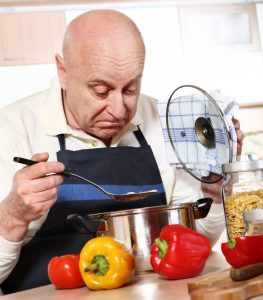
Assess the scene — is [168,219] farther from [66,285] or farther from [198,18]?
[198,18]

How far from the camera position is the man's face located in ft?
6.25

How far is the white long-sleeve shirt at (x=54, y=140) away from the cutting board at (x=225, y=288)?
0.78m

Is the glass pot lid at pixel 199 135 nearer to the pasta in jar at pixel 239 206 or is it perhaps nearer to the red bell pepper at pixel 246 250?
the pasta in jar at pixel 239 206

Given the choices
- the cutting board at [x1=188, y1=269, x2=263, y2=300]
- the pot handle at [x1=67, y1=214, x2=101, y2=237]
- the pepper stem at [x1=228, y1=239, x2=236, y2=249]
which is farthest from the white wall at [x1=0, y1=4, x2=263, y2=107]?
the cutting board at [x1=188, y1=269, x2=263, y2=300]

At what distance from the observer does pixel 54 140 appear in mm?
2092

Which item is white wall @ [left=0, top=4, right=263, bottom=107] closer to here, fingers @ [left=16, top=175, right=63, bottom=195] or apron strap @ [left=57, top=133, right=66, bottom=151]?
apron strap @ [left=57, top=133, right=66, bottom=151]

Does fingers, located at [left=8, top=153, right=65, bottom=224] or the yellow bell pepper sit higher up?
fingers, located at [left=8, top=153, right=65, bottom=224]

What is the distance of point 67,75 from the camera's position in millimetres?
2033

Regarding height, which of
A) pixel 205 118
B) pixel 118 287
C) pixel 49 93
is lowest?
pixel 118 287

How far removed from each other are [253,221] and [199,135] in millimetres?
606

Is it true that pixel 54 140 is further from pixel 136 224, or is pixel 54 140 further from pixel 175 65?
pixel 175 65

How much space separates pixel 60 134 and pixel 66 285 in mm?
591

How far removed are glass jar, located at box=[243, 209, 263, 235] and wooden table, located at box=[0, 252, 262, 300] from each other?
177 millimetres

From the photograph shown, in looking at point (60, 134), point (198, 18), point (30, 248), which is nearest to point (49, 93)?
point (60, 134)
